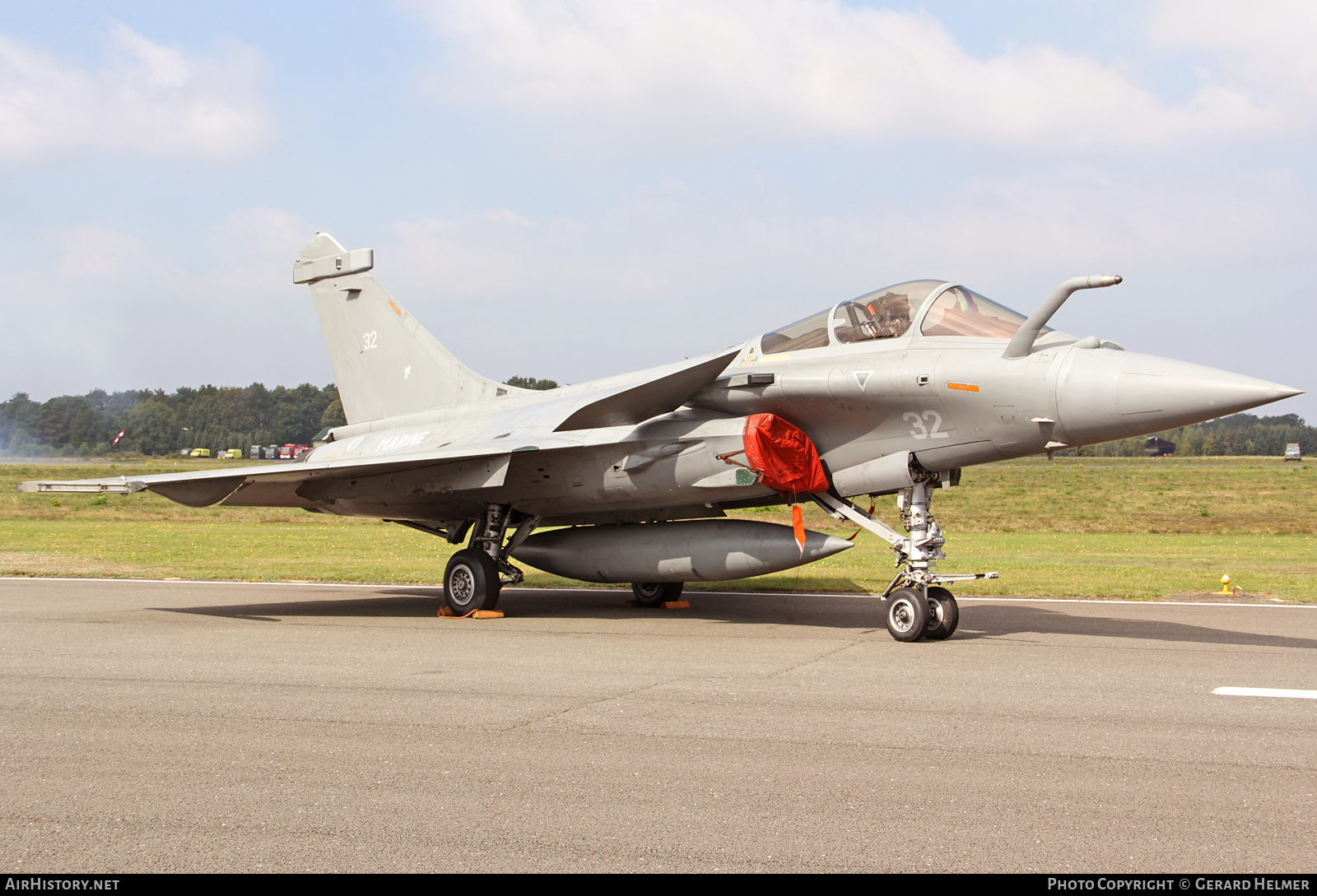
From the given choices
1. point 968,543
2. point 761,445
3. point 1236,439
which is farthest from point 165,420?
point 1236,439

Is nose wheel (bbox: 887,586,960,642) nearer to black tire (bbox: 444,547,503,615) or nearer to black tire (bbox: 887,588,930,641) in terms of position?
black tire (bbox: 887,588,930,641)

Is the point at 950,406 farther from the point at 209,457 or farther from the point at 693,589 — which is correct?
the point at 209,457

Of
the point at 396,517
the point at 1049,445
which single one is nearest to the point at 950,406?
the point at 1049,445

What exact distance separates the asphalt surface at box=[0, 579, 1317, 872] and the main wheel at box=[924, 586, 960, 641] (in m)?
0.27

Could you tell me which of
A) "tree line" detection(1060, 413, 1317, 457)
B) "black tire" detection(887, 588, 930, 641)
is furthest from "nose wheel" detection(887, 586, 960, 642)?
"tree line" detection(1060, 413, 1317, 457)

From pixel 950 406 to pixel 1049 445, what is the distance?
3.03ft

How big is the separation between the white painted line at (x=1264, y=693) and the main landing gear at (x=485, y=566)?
7.56 metres

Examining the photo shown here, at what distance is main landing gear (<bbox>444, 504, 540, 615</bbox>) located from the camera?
1230cm

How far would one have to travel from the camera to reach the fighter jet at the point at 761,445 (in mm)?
9141

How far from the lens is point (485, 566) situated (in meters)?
12.4

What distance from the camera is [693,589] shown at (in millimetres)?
15898

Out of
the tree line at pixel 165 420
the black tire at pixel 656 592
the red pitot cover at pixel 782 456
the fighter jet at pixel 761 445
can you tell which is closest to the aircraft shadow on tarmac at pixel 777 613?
the black tire at pixel 656 592

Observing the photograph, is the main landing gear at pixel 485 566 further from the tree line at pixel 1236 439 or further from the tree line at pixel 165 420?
the tree line at pixel 1236 439

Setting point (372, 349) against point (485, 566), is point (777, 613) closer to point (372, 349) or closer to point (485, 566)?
point (485, 566)
